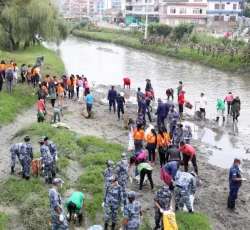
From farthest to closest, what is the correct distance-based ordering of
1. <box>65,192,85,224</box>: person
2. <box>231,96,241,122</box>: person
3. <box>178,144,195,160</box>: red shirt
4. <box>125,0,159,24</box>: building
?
1. <box>125,0,159,24</box>: building
2. <box>231,96,241,122</box>: person
3. <box>178,144,195,160</box>: red shirt
4. <box>65,192,85,224</box>: person

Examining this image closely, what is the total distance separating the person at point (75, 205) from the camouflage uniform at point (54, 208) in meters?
0.67

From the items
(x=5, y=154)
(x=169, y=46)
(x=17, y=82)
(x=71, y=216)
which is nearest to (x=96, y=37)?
(x=169, y=46)

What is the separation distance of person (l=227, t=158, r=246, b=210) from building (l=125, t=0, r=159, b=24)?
89.2 metres

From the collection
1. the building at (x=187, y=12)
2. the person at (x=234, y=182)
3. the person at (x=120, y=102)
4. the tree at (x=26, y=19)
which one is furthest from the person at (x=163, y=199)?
the building at (x=187, y=12)

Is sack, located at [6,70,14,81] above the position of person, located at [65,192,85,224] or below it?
above

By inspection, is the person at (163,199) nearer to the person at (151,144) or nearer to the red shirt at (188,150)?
the red shirt at (188,150)

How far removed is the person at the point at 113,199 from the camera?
362 inches

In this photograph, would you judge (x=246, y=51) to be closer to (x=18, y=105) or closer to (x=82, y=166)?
(x=18, y=105)

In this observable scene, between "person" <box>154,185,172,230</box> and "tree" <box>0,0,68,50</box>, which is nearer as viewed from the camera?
"person" <box>154,185,172,230</box>

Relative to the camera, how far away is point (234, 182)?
1109 cm

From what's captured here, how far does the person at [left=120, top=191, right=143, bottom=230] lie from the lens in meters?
8.55

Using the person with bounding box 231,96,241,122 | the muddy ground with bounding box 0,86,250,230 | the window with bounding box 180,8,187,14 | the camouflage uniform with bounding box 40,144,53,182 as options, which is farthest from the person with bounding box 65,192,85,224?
the window with bounding box 180,8,187,14

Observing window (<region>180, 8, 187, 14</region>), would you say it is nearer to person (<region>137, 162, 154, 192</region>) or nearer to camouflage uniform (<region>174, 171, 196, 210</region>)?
person (<region>137, 162, 154, 192</region>)

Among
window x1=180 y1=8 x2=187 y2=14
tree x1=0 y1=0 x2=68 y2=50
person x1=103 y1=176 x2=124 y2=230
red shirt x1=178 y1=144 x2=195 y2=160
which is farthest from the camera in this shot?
window x1=180 y1=8 x2=187 y2=14
